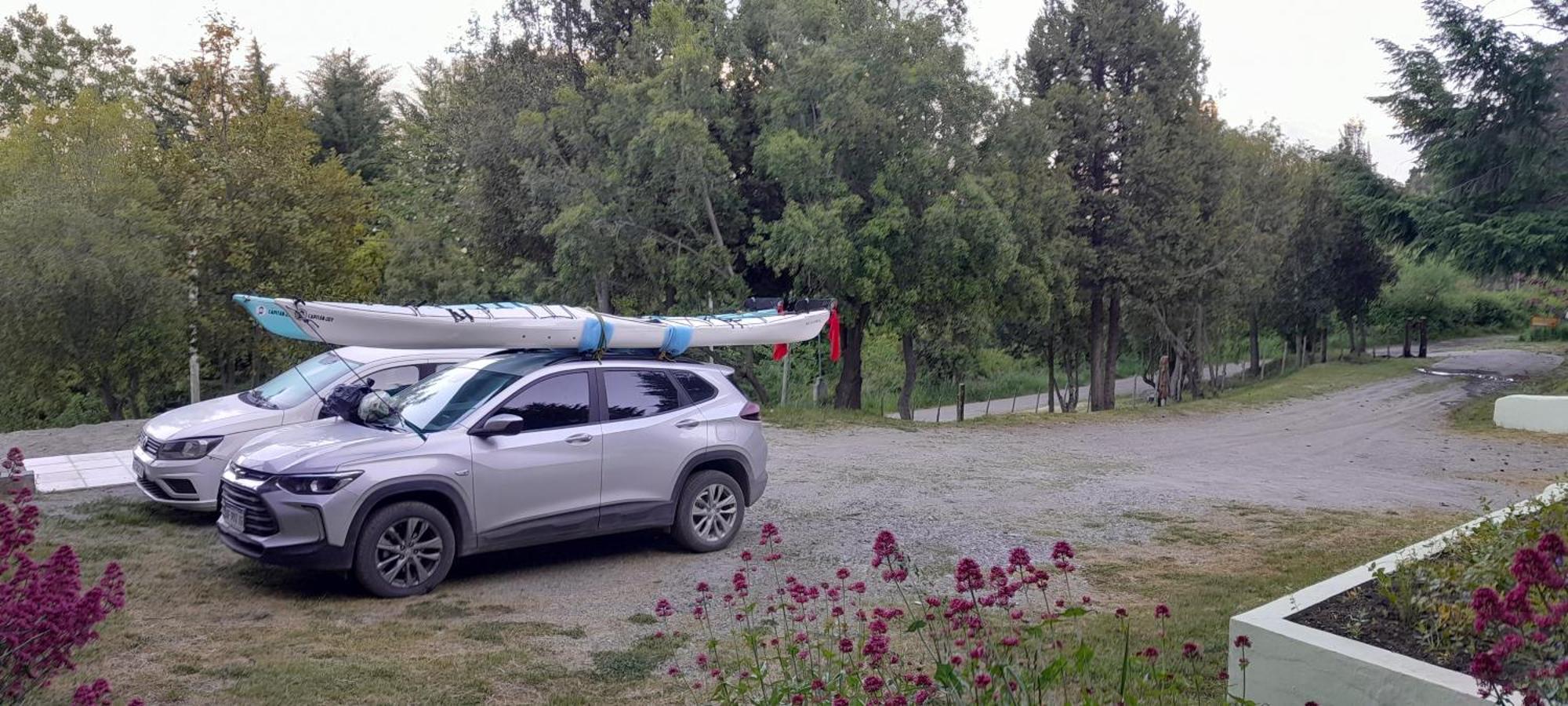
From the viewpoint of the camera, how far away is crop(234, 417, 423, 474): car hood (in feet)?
23.2

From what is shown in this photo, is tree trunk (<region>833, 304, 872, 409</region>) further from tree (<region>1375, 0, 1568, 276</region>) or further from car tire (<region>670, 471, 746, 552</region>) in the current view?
tree (<region>1375, 0, 1568, 276</region>)

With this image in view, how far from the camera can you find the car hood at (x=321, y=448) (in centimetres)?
707

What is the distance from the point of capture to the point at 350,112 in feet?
124

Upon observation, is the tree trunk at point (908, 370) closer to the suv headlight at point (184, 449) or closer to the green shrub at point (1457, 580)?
the suv headlight at point (184, 449)

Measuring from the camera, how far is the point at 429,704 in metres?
5.09

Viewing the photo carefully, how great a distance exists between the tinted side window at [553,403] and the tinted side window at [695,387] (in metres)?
0.91

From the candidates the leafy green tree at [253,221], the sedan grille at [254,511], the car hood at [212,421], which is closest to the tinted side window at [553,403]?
the sedan grille at [254,511]

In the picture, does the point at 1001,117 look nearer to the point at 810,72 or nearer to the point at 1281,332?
the point at 810,72

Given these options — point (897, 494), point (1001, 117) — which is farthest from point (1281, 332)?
point (897, 494)

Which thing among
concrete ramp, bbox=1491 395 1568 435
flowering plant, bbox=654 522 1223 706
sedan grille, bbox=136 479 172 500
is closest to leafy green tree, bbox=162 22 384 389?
sedan grille, bbox=136 479 172 500

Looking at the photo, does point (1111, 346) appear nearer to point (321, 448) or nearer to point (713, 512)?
point (713, 512)

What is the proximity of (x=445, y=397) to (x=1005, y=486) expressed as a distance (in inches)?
276

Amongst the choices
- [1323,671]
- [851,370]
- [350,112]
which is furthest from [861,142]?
[350,112]

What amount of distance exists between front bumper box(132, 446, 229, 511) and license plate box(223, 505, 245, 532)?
1.89m
